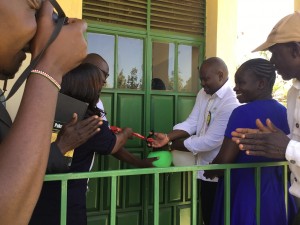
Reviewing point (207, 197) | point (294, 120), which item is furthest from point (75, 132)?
point (207, 197)

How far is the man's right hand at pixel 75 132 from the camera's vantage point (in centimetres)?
159

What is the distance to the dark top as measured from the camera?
5.17 ft

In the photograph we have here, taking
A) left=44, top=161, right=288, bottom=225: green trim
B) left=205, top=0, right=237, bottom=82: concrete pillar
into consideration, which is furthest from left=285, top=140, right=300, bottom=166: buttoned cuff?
left=205, top=0, right=237, bottom=82: concrete pillar

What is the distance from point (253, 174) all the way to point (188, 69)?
85.8 inches

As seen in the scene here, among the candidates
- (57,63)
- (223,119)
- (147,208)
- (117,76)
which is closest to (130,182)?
(147,208)

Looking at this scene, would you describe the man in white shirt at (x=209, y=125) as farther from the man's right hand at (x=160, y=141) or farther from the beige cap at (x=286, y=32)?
the beige cap at (x=286, y=32)

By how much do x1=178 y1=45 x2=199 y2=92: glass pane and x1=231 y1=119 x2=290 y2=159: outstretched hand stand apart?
225 centimetres

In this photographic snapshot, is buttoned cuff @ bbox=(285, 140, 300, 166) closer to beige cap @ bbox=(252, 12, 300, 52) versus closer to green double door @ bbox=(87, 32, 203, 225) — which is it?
beige cap @ bbox=(252, 12, 300, 52)

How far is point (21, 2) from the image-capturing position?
2.69ft

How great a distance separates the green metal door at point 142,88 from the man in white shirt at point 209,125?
57cm

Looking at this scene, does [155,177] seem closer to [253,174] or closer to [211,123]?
[253,174]

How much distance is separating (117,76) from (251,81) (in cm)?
172

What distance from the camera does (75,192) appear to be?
168cm

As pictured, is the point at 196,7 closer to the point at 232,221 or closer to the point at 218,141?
the point at 218,141
